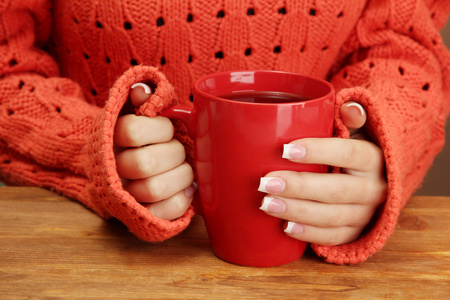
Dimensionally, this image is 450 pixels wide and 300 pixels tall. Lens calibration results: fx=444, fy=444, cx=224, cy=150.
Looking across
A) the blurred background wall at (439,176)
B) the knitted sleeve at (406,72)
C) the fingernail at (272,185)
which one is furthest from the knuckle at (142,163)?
the blurred background wall at (439,176)

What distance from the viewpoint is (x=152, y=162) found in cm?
46

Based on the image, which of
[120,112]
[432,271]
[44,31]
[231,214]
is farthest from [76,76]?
[432,271]

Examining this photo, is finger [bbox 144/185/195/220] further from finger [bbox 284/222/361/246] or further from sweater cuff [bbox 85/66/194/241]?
finger [bbox 284/222/361/246]

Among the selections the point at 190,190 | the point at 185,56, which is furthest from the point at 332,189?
the point at 185,56

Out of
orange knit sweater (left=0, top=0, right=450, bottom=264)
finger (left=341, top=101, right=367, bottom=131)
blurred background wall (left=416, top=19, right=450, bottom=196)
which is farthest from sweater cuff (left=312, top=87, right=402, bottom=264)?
blurred background wall (left=416, top=19, right=450, bottom=196)

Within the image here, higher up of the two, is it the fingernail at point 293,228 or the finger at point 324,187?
the finger at point 324,187

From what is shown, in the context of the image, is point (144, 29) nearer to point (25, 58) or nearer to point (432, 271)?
point (25, 58)

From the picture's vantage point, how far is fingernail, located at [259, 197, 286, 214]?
1.38 feet

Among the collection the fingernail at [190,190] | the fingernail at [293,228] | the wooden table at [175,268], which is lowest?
the wooden table at [175,268]

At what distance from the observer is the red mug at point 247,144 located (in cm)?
40

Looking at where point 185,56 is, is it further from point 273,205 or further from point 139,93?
point 273,205

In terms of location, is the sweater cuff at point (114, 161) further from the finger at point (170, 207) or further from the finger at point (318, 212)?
the finger at point (318, 212)

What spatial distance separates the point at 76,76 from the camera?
83cm

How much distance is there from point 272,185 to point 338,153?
0.08 meters
